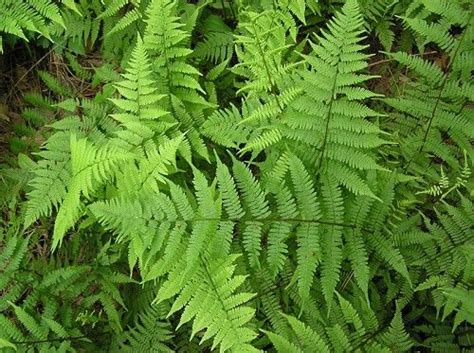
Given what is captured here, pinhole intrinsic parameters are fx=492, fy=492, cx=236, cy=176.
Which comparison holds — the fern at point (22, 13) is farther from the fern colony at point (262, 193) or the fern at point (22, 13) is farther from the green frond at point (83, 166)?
the green frond at point (83, 166)

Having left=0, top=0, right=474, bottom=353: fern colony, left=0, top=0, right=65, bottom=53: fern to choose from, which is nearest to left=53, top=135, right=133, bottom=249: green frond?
left=0, top=0, right=474, bottom=353: fern colony

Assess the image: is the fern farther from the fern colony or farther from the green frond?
the green frond

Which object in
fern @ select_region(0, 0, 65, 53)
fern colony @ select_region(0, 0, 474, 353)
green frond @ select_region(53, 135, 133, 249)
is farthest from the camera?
fern @ select_region(0, 0, 65, 53)

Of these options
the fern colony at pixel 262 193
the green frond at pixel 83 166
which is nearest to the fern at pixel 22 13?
the fern colony at pixel 262 193

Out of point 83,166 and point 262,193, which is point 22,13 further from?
point 262,193

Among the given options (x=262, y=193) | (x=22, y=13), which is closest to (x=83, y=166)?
(x=262, y=193)

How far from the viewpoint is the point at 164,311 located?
3664 millimetres

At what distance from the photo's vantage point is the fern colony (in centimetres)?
300

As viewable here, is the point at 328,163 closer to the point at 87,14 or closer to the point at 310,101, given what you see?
the point at 310,101

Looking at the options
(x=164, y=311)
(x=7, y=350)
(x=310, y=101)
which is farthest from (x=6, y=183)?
(x=310, y=101)

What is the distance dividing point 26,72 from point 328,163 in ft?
10.5

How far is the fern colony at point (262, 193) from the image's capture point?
300cm

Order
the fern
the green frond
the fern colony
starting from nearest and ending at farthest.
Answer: the green frond
the fern colony
the fern

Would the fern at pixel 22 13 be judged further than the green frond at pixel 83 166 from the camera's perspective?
Yes
